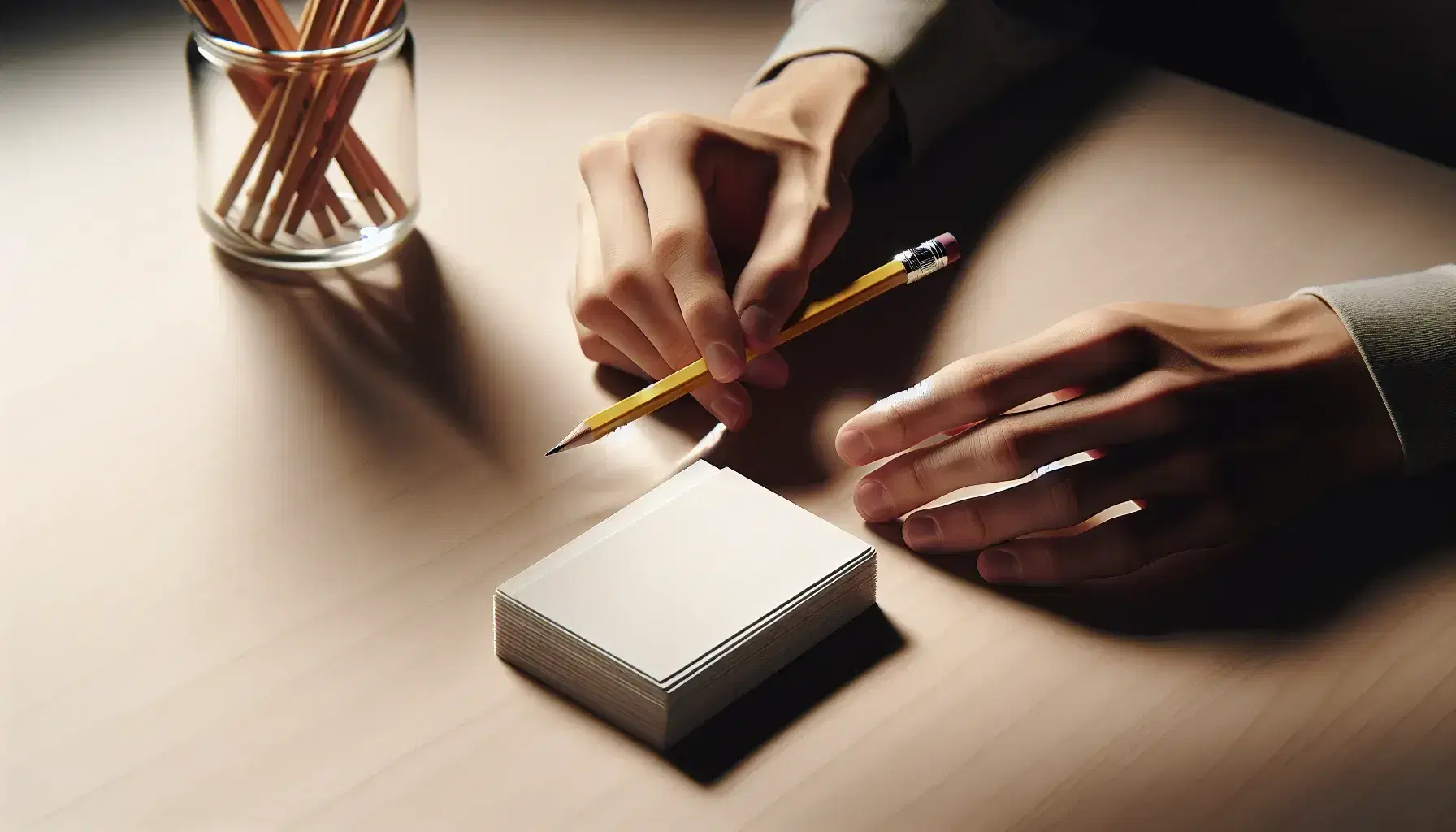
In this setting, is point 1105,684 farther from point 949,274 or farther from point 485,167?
point 485,167

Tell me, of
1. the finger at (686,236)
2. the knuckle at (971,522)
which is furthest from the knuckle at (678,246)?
the knuckle at (971,522)

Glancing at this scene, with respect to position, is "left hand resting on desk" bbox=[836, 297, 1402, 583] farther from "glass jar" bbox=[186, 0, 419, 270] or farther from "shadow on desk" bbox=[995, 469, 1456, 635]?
"glass jar" bbox=[186, 0, 419, 270]

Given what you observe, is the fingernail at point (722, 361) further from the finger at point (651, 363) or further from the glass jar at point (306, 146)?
the glass jar at point (306, 146)

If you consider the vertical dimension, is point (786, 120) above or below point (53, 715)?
above

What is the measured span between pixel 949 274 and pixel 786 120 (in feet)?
0.53

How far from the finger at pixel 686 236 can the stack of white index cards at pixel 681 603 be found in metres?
0.12

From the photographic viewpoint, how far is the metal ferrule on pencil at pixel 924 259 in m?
0.85

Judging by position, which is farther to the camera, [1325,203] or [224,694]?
[1325,203]

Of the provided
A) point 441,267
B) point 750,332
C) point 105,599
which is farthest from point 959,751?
point 441,267

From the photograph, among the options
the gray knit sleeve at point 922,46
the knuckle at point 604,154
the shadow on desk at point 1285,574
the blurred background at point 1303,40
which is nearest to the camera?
the shadow on desk at point 1285,574

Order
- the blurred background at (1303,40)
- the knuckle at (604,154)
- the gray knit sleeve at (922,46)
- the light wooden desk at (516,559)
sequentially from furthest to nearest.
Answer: the blurred background at (1303,40), the gray knit sleeve at (922,46), the knuckle at (604,154), the light wooden desk at (516,559)

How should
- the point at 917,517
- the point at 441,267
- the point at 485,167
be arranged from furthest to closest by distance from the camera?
the point at 485,167 < the point at 441,267 < the point at 917,517

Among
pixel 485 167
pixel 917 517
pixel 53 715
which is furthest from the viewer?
pixel 485 167

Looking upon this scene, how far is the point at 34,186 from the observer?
0.97 metres
